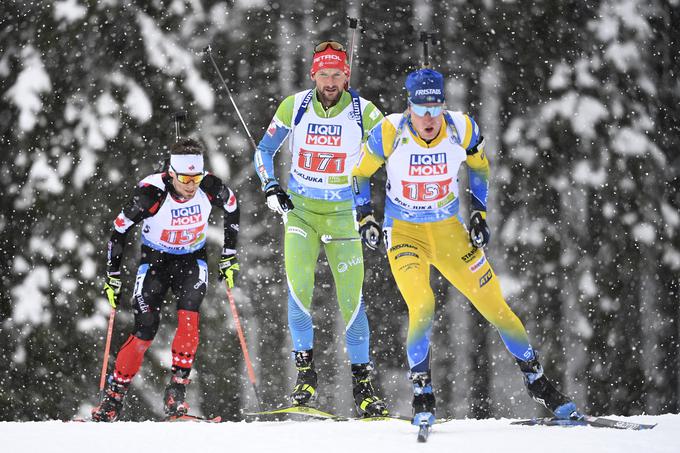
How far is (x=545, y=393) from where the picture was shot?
5.02m

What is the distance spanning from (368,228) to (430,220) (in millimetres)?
432

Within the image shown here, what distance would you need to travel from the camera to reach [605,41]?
10570 millimetres

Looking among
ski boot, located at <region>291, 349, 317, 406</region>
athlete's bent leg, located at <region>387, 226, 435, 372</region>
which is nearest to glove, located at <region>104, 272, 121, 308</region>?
ski boot, located at <region>291, 349, 317, 406</region>

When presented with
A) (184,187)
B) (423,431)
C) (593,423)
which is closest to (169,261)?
(184,187)

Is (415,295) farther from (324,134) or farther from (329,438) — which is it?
(324,134)

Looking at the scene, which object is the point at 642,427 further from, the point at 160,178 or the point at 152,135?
the point at 152,135

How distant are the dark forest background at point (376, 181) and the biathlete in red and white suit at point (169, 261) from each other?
3574 mm

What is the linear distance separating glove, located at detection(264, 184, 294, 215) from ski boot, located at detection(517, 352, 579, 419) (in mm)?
1949

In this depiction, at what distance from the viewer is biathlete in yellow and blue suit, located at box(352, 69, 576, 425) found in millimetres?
5020

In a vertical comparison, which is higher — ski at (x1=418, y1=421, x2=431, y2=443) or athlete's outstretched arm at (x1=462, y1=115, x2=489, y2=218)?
athlete's outstretched arm at (x1=462, y1=115, x2=489, y2=218)

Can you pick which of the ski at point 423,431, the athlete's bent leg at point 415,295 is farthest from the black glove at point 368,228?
the ski at point 423,431

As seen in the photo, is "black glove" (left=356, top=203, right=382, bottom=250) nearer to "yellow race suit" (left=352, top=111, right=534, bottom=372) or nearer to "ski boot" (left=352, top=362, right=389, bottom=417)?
"yellow race suit" (left=352, top=111, right=534, bottom=372)

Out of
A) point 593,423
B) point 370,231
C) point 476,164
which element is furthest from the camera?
point 476,164

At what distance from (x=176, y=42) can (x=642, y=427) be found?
7432 millimetres
